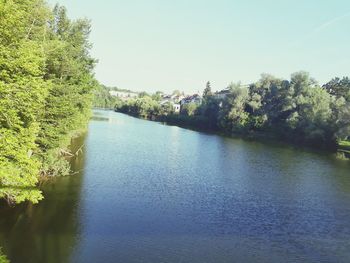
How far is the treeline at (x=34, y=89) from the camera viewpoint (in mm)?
13766

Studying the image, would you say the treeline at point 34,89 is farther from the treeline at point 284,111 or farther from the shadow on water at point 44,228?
the treeline at point 284,111

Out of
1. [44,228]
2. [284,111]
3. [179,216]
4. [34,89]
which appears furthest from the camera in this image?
[284,111]

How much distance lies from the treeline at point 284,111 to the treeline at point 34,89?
52660 millimetres

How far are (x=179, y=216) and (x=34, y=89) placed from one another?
14.7 metres

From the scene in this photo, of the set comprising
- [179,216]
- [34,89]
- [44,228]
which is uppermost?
[34,89]

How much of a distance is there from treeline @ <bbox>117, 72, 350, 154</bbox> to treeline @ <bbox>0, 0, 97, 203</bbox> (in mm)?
52660

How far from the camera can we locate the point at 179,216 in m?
25.3

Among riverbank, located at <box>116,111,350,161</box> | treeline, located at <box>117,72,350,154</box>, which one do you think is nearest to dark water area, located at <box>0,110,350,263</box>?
riverbank, located at <box>116,111,350,161</box>

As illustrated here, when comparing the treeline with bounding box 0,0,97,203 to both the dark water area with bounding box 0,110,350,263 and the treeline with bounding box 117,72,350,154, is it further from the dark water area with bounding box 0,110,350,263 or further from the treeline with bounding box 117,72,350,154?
the treeline with bounding box 117,72,350,154

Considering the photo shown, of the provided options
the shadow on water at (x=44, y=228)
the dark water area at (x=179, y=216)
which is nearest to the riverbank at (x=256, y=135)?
the dark water area at (x=179, y=216)

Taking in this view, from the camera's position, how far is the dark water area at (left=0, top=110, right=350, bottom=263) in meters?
19.5

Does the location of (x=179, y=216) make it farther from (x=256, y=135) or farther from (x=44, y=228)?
(x=256, y=135)

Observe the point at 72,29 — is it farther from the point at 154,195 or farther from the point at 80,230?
the point at 80,230

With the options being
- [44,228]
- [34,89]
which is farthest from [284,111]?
[34,89]
